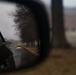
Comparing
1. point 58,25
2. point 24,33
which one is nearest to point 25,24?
point 24,33

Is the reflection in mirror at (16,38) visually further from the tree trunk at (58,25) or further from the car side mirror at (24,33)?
the tree trunk at (58,25)

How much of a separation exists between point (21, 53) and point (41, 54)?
0.18m

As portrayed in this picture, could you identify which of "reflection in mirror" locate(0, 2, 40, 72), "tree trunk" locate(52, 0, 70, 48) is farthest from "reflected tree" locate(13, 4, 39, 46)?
"tree trunk" locate(52, 0, 70, 48)

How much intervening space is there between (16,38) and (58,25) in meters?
6.79

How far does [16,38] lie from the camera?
58.1 inches

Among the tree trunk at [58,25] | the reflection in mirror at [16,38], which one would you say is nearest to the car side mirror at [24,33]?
the reflection in mirror at [16,38]

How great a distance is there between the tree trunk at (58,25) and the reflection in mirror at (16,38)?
15.5 feet

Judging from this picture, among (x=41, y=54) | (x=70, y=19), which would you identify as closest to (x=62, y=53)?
(x=41, y=54)

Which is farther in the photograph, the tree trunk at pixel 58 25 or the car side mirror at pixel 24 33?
the tree trunk at pixel 58 25

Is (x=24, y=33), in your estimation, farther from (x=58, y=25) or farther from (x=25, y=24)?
(x=58, y=25)

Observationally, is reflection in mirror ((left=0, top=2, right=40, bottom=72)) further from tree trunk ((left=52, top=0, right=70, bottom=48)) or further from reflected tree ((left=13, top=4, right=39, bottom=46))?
tree trunk ((left=52, top=0, right=70, bottom=48))

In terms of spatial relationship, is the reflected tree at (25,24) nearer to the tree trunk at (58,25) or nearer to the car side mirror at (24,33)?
the car side mirror at (24,33)

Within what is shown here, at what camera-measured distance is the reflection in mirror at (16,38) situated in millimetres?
1479

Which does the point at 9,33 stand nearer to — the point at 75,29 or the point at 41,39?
the point at 41,39
